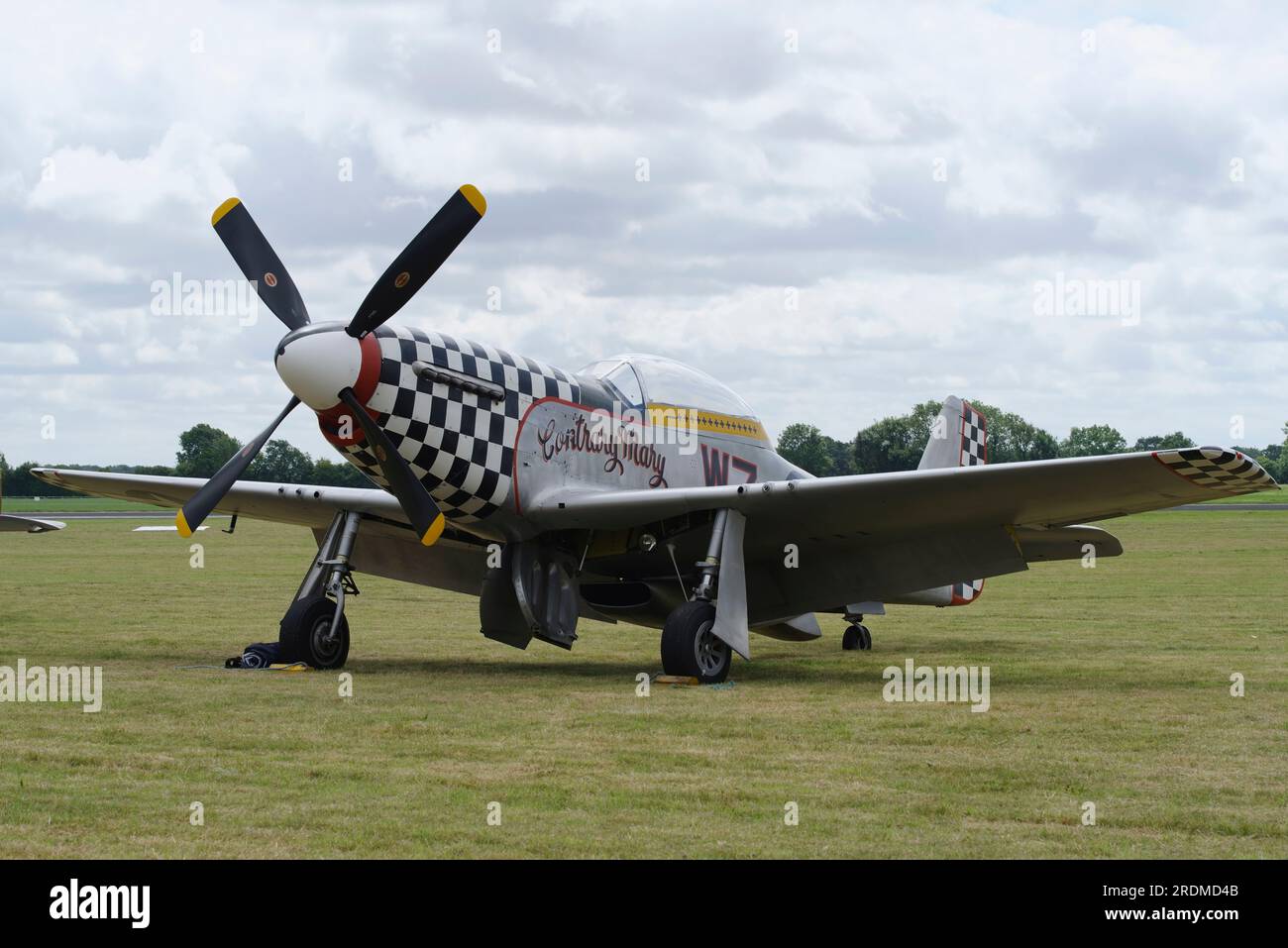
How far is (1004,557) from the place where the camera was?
39.3 ft

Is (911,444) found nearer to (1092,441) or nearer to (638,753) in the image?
(1092,441)

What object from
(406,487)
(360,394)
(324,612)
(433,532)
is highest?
(360,394)

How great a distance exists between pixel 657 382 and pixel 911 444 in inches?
2875

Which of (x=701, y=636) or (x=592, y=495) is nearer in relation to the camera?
(x=701, y=636)

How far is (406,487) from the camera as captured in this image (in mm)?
10211

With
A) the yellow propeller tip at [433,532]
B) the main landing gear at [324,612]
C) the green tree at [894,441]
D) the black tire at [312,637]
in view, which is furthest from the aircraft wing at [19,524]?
the green tree at [894,441]

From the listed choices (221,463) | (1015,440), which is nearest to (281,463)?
(221,463)

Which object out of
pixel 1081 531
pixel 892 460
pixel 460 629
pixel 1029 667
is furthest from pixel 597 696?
pixel 892 460

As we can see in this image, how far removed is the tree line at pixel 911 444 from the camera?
81.2 metres

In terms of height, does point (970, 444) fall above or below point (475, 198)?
below

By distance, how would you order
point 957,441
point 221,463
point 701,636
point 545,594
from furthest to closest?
1. point 221,463
2. point 957,441
3. point 545,594
4. point 701,636

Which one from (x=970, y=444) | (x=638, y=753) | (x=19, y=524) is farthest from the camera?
(x=19, y=524)
